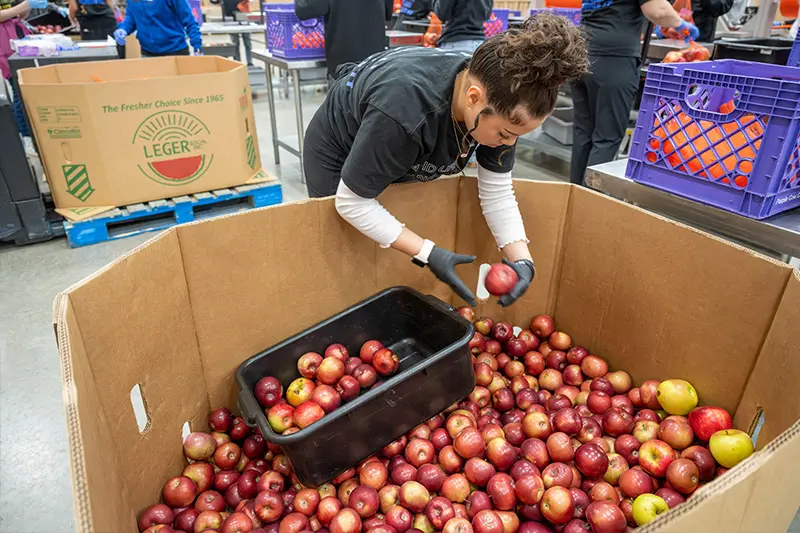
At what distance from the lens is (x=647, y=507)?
4.18 ft

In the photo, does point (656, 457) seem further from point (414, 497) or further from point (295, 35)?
point (295, 35)

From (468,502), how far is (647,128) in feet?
4.28

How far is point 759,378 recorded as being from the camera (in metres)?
1.39

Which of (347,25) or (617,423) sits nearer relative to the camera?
(617,423)

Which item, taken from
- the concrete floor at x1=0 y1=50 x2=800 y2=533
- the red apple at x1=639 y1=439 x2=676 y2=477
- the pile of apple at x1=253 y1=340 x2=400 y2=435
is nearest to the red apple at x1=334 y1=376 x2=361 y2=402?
the pile of apple at x1=253 y1=340 x2=400 y2=435

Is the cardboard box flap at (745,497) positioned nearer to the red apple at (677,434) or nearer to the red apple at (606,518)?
the red apple at (606,518)

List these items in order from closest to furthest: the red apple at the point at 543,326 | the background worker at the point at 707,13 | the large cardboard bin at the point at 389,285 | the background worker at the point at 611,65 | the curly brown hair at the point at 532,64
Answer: the large cardboard bin at the point at 389,285 → the curly brown hair at the point at 532,64 → the red apple at the point at 543,326 → the background worker at the point at 611,65 → the background worker at the point at 707,13

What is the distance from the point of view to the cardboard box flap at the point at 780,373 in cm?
121

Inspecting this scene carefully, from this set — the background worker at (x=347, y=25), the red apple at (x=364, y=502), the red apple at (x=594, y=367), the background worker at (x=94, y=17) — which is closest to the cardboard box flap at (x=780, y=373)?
the red apple at (x=594, y=367)

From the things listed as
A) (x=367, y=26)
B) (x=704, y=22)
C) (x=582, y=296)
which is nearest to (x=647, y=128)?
(x=582, y=296)

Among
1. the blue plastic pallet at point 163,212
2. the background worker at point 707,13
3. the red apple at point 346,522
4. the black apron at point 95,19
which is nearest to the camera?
the red apple at point 346,522

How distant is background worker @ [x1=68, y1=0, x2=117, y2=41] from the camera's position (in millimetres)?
6141

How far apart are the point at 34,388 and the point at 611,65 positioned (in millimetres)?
3369

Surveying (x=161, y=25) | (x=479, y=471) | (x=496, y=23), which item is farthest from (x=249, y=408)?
(x=496, y=23)
